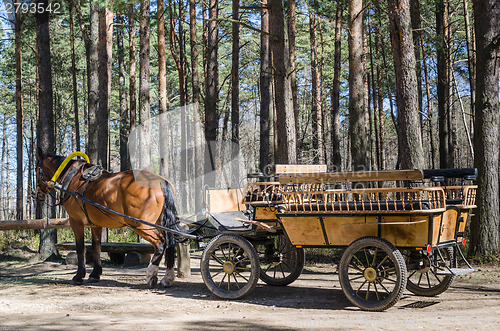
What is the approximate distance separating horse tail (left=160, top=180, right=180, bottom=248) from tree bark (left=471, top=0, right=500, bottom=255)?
5642mm

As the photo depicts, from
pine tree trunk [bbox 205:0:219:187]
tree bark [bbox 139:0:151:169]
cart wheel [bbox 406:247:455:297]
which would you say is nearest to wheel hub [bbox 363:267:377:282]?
cart wheel [bbox 406:247:455:297]

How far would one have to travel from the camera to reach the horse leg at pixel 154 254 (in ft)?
24.5

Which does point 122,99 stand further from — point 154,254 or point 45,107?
point 154,254

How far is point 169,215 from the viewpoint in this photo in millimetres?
7621

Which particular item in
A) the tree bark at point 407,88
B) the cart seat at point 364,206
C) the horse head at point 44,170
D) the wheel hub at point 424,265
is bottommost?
the wheel hub at point 424,265

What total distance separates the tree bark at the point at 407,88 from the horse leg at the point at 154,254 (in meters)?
5.31

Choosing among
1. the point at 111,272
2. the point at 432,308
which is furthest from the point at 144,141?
the point at 432,308

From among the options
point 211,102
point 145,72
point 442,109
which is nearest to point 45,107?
point 145,72

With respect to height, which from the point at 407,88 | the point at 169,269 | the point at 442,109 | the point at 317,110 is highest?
the point at 317,110

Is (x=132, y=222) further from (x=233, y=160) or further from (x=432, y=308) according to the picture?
(x=233, y=160)

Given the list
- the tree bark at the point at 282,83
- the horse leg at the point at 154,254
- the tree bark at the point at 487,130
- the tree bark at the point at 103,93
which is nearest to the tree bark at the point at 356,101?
the tree bark at the point at 282,83

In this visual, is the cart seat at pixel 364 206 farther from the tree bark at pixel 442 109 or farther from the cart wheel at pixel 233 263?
the tree bark at pixel 442 109

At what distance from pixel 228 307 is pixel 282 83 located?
4844 mm

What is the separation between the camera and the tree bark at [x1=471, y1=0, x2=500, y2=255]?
8781 mm
